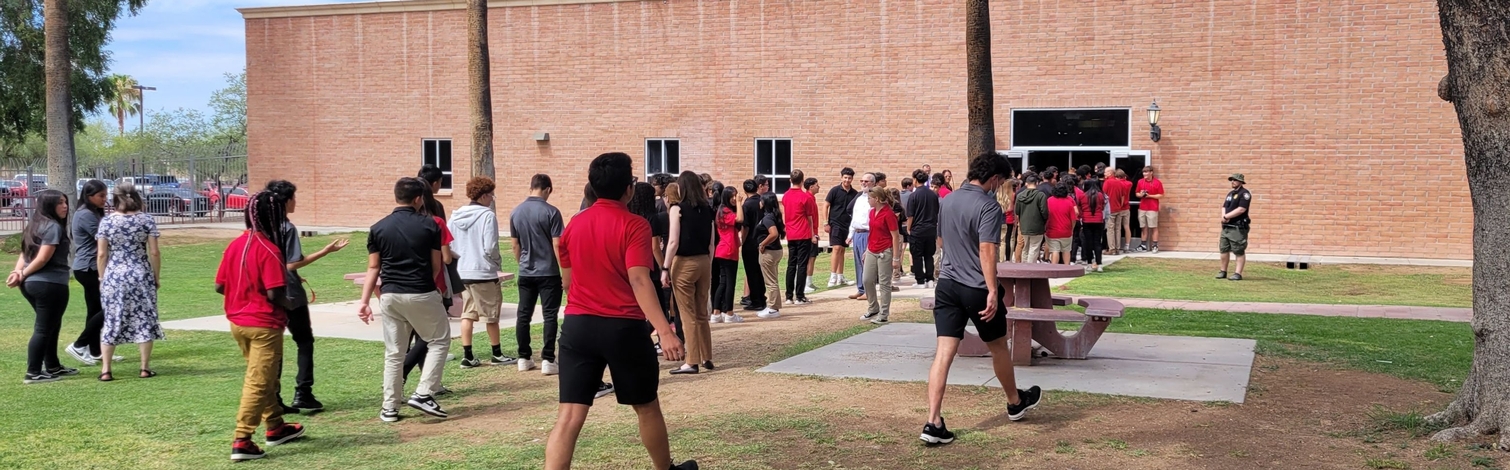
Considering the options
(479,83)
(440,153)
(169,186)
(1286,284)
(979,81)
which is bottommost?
(1286,284)

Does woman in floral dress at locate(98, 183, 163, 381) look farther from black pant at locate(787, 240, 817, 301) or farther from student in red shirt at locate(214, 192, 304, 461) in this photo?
black pant at locate(787, 240, 817, 301)

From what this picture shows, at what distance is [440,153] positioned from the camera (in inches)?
1141

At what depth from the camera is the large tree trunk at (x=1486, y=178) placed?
20.5 ft

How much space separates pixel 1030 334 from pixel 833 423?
272 centimetres

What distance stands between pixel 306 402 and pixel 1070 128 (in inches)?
721

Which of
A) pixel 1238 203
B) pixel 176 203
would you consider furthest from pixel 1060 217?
pixel 176 203

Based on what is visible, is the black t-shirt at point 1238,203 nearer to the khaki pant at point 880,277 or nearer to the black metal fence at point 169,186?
the khaki pant at point 880,277

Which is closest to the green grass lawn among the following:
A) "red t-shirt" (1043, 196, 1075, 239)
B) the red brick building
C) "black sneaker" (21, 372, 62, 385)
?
"red t-shirt" (1043, 196, 1075, 239)

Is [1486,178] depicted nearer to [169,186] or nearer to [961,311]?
[961,311]

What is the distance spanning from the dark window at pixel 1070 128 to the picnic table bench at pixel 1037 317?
551 inches

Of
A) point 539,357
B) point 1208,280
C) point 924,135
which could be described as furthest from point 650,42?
point 539,357

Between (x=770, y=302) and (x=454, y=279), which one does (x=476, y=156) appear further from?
(x=454, y=279)

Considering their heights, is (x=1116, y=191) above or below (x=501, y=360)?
above

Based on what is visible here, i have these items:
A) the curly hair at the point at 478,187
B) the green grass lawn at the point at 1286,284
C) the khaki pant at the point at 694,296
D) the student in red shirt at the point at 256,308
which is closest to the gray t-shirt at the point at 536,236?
the curly hair at the point at 478,187
